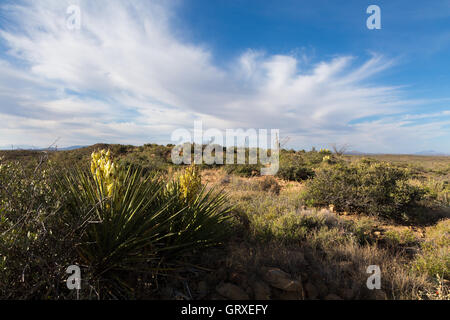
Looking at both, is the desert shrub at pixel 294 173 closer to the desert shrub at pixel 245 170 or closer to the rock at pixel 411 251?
the desert shrub at pixel 245 170

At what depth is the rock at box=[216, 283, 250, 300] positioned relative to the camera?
88.3 inches

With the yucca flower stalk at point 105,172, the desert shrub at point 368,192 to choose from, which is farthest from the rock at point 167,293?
the desert shrub at point 368,192

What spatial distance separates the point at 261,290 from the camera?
2.33 m

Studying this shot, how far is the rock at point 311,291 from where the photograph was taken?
95.6 inches

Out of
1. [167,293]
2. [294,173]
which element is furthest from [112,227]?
[294,173]

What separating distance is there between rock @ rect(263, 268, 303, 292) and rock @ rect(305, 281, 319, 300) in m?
0.13

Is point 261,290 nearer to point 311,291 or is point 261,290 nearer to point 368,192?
point 311,291

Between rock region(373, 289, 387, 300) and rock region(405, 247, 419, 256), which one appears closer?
rock region(373, 289, 387, 300)

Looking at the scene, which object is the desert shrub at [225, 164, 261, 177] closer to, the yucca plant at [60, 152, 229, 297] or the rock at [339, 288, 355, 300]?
the rock at [339, 288, 355, 300]

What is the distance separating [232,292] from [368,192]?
233 inches

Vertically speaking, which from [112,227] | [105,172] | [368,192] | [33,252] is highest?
[105,172]

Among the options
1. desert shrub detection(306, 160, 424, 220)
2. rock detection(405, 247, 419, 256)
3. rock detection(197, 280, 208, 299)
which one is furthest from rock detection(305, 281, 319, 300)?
desert shrub detection(306, 160, 424, 220)

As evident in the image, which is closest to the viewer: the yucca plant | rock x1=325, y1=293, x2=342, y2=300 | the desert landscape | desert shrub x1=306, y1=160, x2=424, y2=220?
the desert landscape
